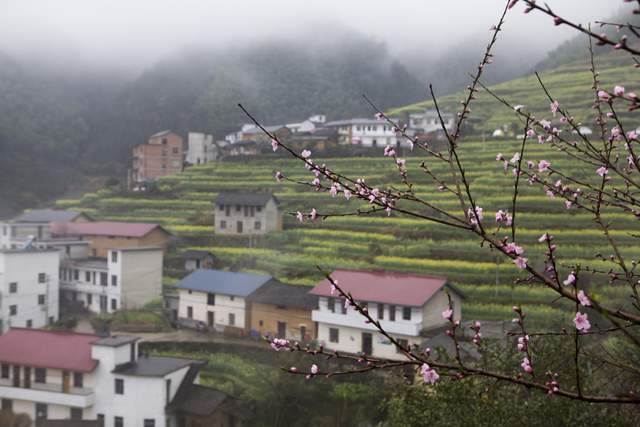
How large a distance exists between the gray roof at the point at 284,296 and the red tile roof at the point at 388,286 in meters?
0.62

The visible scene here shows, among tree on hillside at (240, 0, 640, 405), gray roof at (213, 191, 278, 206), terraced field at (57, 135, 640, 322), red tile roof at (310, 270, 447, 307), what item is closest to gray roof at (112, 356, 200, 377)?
red tile roof at (310, 270, 447, 307)

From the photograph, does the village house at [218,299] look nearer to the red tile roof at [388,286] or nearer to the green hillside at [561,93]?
the red tile roof at [388,286]

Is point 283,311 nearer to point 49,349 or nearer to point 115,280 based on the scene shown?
point 49,349

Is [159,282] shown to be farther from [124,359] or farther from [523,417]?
[523,417]

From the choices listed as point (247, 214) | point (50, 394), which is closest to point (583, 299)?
point (50, 394)

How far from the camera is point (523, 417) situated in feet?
34.1

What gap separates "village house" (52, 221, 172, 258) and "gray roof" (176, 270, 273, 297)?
6.93 metres

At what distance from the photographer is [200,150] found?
6694 centimetres

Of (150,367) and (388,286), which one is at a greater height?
(388,286)

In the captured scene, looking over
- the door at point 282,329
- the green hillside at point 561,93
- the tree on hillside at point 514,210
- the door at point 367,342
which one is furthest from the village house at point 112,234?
the tree on hillside at point 514,210

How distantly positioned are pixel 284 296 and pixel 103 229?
16.6 metres

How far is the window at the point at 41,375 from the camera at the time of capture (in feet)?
73.5

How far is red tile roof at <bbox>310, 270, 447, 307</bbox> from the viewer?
24781 millimetres

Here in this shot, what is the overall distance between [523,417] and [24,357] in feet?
62.5
